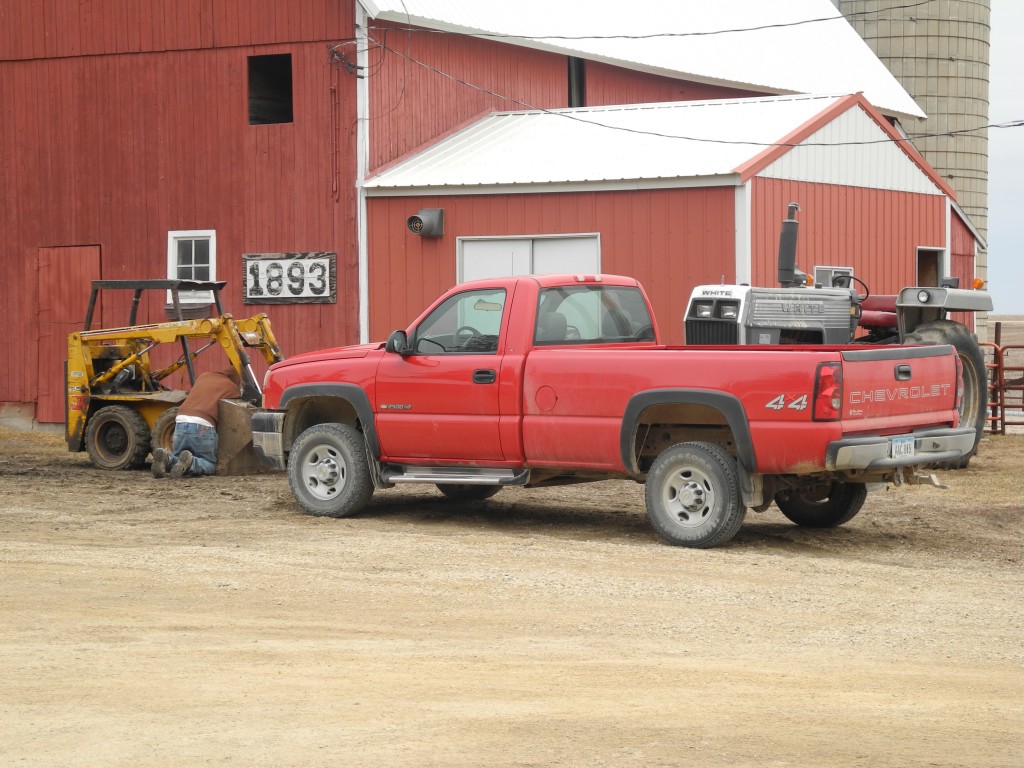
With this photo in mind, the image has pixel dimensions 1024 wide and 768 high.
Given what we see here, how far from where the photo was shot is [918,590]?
9273 mm

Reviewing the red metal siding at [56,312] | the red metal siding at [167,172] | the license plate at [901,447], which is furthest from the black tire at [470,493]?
the red metal siding at [56,312]

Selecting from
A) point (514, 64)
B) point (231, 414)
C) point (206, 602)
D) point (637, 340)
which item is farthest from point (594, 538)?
point (514, 64)

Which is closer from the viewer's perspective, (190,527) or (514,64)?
(190,527)

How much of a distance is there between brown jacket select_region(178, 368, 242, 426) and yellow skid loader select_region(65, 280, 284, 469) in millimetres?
490

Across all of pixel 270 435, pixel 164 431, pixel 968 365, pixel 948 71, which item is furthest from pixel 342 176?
pixel 948 71

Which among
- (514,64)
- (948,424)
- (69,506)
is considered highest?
(514,64)

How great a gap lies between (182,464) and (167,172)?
6868 mm

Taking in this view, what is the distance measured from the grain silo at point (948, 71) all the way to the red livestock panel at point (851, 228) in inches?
433

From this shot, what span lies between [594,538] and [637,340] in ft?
5.79

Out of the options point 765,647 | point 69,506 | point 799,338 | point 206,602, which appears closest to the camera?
point 765,647

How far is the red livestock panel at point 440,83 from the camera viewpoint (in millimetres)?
21062

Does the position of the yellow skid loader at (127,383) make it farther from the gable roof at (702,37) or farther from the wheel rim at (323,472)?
the gable roof at (702,37)

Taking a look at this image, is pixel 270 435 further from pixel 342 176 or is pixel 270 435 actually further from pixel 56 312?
pixel 56 312

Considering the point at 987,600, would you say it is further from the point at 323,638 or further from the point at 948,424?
the point at 323,638
